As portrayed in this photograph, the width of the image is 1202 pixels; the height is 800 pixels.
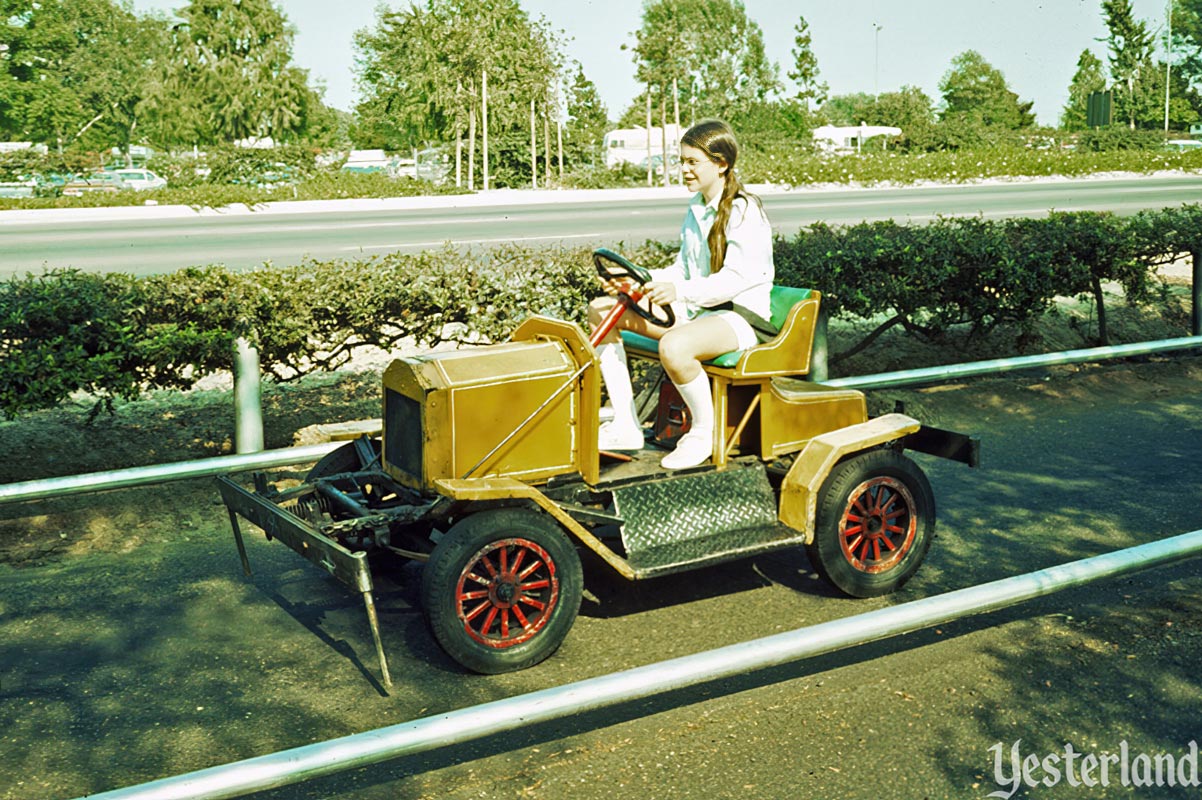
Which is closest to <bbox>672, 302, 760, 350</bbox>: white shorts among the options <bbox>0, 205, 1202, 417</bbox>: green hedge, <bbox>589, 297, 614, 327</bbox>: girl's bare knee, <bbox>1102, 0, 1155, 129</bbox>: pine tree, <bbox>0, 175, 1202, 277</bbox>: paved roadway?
<bbox>589, 297, 614, 327</bbox>: girl's bare knee

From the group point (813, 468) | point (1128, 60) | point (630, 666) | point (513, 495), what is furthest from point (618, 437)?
point (1128, 60)

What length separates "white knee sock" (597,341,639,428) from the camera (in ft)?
16.8

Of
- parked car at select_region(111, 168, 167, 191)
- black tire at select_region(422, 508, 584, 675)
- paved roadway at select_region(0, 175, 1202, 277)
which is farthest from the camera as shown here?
parked car at select_region(111, 168, 167, 191)

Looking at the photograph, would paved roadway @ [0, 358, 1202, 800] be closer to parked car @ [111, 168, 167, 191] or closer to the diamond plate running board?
the diamond plate running board

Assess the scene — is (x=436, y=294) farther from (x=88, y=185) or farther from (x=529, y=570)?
(x=88, y=185)

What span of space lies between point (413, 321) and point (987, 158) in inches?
1495

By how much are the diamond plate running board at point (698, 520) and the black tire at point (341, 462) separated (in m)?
1.36

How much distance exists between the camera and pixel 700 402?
16.3 feet

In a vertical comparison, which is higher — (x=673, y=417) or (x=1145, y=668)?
(x=673, y=417)

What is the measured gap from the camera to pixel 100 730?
4.00m

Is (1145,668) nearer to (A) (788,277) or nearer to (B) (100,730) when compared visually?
(B) (100,730)

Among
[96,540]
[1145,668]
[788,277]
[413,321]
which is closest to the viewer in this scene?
[1145,668]

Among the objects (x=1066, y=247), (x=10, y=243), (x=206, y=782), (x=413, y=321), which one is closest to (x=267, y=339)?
(x=413, y=321)

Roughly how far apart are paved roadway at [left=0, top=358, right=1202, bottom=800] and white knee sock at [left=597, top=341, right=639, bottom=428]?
0.81 m
